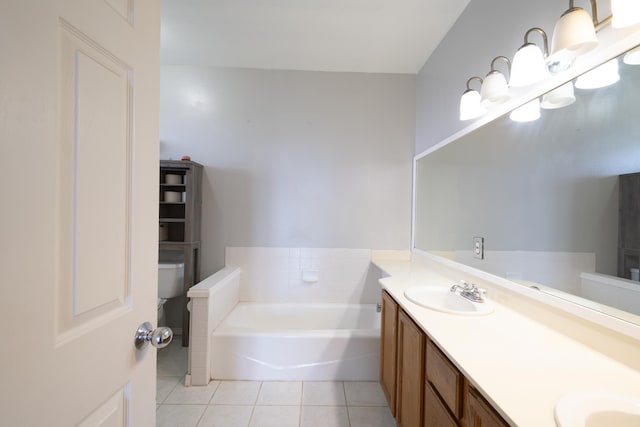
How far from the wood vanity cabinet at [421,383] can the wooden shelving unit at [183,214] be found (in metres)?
1.79

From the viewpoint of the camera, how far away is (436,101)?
225cm

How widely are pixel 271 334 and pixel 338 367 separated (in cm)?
58

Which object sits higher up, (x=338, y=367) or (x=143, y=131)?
(x=143, y=131)

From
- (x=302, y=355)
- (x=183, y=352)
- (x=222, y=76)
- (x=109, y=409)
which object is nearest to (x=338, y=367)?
(x=302, y=355)

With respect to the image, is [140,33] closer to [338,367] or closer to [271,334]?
[271,334]

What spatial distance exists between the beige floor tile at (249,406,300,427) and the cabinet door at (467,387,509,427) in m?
1.25

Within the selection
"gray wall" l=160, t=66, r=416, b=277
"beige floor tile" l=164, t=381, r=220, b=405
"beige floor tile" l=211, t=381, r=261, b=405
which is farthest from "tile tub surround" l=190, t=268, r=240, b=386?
"gray wall" l=160, t=66, r=416, b=277

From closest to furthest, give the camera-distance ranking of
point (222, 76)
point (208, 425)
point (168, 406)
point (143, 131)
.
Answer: point (143, 131) < point (208, 425) < point (168, 406) < point (222, 76)

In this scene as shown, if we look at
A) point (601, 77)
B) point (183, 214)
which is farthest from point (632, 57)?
point (183, 214)

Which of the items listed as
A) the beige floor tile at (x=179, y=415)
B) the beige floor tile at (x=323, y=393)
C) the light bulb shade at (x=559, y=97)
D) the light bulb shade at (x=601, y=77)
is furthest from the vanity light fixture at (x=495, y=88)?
the beige floor tile at (x=179, y=415)

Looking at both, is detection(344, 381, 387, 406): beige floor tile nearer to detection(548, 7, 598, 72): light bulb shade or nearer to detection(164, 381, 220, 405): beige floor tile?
detection(164, 381, 220, 405): beige floor tile

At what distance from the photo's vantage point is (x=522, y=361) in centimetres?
84

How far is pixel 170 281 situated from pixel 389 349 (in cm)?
197

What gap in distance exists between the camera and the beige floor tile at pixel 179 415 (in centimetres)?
163
